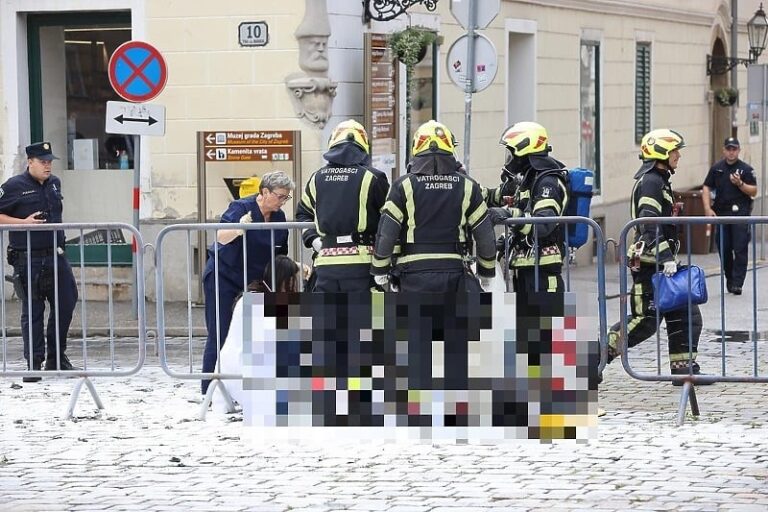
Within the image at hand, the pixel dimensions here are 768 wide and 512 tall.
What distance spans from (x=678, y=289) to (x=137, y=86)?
6892mm

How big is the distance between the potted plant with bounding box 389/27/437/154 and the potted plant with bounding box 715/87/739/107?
45.6ft

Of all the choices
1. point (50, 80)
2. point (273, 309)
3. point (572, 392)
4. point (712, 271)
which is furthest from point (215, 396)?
point (50, 80)

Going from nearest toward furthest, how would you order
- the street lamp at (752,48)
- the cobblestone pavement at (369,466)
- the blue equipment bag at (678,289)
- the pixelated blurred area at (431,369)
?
the cobblestone pavement at (369,466), the pixelated blurred area at (431,369), the blue equipment bag at (678,289), the street lamp at (752,48)

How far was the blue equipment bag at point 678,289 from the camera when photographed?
10.3 metres

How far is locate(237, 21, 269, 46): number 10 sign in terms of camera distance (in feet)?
A: 57.6

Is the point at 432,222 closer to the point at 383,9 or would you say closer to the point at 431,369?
the point at 431,369

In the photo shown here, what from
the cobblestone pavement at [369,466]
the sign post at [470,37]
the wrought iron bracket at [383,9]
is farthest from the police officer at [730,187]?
the cobblestone pavement at [369,466]

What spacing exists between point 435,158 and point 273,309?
1.38 meters

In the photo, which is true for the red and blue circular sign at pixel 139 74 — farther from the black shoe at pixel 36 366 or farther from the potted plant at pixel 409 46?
the black shoe at pixel 36 366

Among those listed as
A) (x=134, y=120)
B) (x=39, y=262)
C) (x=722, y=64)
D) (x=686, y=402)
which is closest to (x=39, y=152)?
(x=39, y=262)

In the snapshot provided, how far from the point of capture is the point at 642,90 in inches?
1081

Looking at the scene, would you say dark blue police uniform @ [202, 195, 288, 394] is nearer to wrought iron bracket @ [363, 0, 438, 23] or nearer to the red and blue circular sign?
the red and blue circular sign

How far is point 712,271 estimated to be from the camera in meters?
16.7

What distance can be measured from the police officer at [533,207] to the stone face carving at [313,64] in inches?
253
